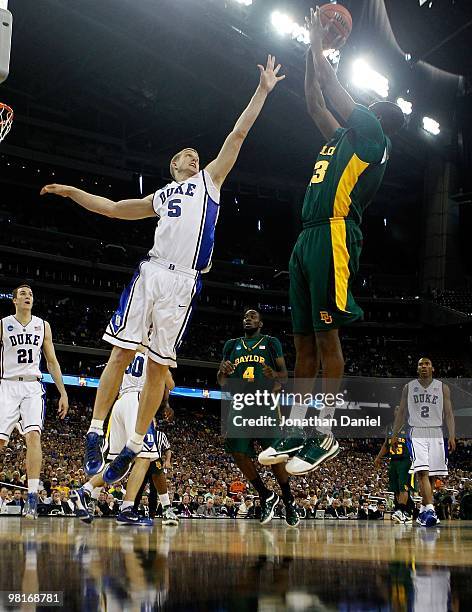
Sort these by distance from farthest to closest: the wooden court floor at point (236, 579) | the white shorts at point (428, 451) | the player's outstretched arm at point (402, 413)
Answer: the player's outstretched arm at point (402, 413), the white shorts at point (428, 451), the wooden court floor at point (236, 579)

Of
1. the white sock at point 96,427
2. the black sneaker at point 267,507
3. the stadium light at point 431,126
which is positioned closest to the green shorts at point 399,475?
the black sneaker at point 267,507

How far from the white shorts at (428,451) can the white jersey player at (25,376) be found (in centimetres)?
374

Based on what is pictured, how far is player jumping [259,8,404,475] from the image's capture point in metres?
3.80

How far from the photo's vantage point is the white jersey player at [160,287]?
14.7ft

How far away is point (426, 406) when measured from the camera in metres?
8.05

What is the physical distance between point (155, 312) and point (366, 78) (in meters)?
23.6

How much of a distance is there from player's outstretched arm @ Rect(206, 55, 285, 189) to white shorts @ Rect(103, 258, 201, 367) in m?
0.80

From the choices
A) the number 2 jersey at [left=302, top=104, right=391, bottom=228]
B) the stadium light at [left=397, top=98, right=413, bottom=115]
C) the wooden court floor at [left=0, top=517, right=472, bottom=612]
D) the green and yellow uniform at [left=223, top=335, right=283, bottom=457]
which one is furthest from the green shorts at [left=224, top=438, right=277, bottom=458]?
the stadium light at [left=397, top=98, right=413, bottom=115]

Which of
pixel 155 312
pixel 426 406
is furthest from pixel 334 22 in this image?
pixel 426 406

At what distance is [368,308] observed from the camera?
1485 inches

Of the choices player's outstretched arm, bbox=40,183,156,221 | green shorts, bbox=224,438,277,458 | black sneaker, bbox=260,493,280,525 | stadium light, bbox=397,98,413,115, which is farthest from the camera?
stadium light, bbox=397,98,413,115

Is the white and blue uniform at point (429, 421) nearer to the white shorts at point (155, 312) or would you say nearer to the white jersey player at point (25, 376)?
the white jersey player at point (25, 376)

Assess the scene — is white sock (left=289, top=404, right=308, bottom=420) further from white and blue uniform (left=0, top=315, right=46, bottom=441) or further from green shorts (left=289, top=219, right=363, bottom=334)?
white and blue uniform (left=0, top=315, right=46, bottom=441)

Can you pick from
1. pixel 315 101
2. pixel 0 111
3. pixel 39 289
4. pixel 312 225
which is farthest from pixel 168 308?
pixel 39 289
